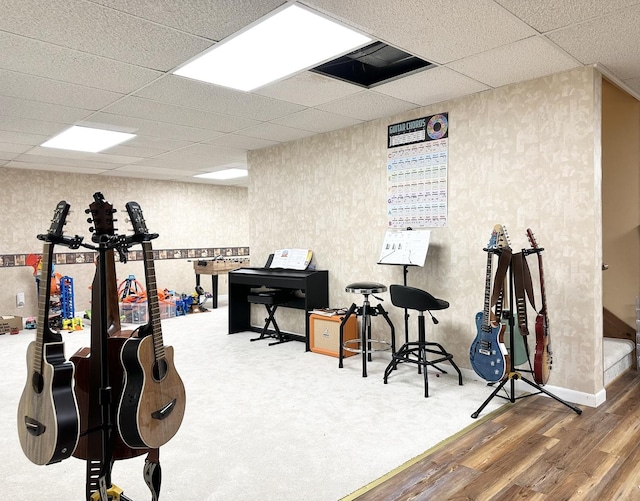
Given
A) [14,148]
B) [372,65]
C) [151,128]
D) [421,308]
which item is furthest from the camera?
[14,148]

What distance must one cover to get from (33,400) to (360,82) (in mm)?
2948

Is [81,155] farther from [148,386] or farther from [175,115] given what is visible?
[148,386]

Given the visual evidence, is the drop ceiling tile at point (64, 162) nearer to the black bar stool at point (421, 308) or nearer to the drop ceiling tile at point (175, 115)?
the drop ceiling tile at point (175, 115)

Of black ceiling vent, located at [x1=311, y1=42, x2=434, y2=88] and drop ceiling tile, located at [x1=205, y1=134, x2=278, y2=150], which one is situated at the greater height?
black ceiling vent, located at [x1=311, y1=42, x2=434, y2=88]

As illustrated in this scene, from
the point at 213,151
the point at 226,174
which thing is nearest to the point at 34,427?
the point at 213,151

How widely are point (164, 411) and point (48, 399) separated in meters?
0.41

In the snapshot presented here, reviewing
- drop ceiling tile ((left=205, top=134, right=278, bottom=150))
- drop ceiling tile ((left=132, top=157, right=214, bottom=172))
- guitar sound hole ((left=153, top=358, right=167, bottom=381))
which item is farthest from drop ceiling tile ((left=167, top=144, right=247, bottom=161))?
guitar sound hole ((left=153, top=358, right=167, bottom=381))

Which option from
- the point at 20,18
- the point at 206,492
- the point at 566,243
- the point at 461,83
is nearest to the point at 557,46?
the point at 461,83

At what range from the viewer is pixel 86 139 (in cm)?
529

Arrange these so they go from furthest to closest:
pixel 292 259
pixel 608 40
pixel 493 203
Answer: pixel 292 259 → pixel 493 203 → pixel 608 40

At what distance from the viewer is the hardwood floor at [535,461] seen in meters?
2.28

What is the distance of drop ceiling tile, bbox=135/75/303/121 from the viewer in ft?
11.6

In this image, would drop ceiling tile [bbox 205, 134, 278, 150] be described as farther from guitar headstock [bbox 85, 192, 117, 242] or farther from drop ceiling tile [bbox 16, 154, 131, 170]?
guitar headstock [bbox 85, 192, 117, 242]

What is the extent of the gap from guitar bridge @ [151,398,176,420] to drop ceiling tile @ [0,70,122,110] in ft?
8.60
